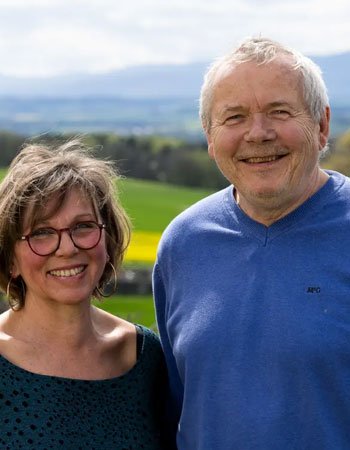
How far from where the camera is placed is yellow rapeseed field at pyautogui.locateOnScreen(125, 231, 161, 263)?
26.9m

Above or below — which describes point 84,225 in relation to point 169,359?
above

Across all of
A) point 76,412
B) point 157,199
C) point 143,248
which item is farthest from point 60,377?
point 157,199

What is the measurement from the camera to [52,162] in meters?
4.33

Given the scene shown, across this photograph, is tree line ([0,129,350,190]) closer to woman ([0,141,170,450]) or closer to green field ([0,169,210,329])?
green field ([0,169,210,329])

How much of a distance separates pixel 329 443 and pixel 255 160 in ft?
3.99

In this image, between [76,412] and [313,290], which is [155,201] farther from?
[313,290]

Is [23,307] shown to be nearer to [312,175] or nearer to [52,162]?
[52,162]

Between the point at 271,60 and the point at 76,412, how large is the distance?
1.77m

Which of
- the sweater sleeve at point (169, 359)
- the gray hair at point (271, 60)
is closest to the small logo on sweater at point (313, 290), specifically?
the gray hair at point (271, 60)

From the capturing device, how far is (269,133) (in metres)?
3.95

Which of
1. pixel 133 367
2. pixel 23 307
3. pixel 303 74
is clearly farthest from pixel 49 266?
pixel 303 74

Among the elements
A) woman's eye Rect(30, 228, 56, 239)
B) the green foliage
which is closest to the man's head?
woman's eye Rect(30, 228, 56, 239)

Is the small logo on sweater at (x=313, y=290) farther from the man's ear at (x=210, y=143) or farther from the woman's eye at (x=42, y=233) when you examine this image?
the woman's eye at (x=42, y=233)

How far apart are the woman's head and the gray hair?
668 millimetres
